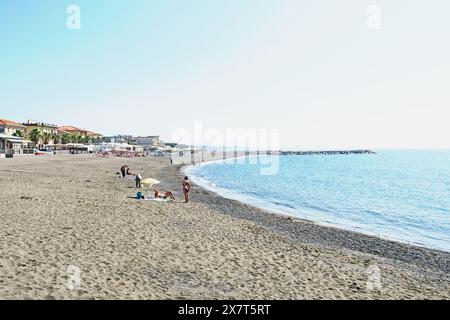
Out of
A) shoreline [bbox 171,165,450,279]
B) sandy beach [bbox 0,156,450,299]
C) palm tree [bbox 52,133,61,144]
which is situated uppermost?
palm tree [bbox 52,133,61,144]

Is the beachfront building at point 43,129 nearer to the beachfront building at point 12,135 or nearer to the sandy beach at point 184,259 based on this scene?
the beachfront building at point 12,135

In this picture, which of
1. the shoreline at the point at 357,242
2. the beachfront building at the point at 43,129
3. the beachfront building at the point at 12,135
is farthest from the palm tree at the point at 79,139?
the shoreline at the point at 357,242

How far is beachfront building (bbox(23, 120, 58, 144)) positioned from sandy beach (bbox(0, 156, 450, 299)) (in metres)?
83.3

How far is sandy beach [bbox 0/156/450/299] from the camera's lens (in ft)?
24.7

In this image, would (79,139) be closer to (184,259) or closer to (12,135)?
(12,135)

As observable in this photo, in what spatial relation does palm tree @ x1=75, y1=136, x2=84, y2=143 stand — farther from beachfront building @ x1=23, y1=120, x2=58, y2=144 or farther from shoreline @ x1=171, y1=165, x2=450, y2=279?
shoreline @ x1=171, y1=165, x2=450, y2=279

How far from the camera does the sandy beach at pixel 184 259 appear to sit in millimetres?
7535

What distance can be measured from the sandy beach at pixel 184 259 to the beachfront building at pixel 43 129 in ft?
273

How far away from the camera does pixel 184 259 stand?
Answer: 9.84m

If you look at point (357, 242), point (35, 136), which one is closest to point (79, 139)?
point (35, 136)

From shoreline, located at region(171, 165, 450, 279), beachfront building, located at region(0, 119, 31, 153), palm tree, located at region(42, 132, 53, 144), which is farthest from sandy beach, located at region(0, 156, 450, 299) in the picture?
palm tree, located at region(42, 132, 53, 144)

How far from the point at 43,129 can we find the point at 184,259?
10496cm
